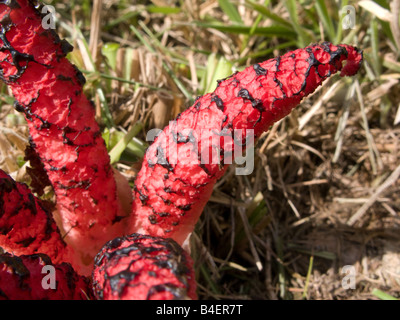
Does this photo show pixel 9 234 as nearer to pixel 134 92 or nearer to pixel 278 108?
pixel 278 108

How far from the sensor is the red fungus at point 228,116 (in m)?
1.73

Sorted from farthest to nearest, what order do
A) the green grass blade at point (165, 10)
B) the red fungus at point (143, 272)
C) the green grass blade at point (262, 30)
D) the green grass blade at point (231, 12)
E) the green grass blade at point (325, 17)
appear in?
1. the green grass blade at point (165, 10)
2. the green grass blade at point (231, 12)
3. the green grass blade at point (262, 30)
4. the green grass blade at point (325, 17)
5. the red fungus at point (143, 272)

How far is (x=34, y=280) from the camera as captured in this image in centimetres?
159

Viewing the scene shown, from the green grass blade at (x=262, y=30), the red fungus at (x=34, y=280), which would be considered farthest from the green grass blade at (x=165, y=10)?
the red fungus at (x=34, y=280)

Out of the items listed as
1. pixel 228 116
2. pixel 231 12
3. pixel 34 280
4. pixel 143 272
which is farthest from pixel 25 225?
pixel 231 12

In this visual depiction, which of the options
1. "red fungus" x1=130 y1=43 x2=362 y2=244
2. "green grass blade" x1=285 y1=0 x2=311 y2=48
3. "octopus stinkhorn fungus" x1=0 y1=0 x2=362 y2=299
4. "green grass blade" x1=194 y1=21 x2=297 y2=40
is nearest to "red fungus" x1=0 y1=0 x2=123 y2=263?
"octopus stinkhorn fungus" x1=0 y1=0 x2=362 y2=299

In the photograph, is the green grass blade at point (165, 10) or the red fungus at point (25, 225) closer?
the red fungus at point (25, 225)

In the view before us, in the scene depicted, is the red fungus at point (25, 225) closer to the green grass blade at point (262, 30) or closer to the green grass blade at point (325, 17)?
the green grass blade at point (262, 30)

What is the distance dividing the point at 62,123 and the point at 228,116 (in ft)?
2.47

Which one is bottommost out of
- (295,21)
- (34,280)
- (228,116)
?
(34,280)

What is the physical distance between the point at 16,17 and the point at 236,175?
1.89 meters

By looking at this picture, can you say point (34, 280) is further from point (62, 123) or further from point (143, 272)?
point (62, 123)

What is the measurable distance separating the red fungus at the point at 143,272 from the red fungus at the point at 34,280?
0.17m

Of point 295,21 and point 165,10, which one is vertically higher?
point 165,10
